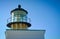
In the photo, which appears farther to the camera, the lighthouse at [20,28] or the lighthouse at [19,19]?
the lighthouse at [19,19]

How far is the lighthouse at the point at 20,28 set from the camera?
8.36 m

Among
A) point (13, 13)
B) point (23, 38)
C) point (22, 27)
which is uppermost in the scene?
point (13, 13)

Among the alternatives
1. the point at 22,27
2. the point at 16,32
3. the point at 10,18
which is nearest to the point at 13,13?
the point at 10,18

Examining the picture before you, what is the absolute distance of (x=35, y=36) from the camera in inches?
332

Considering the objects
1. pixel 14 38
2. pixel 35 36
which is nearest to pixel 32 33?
pixel 35 36

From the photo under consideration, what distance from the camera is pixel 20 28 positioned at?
9.29 meters

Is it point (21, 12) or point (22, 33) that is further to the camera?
point (21, 12)

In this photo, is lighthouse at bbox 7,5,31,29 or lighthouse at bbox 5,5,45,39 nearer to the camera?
lighthouse at bbox 5,5,45,39

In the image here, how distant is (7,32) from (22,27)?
115 cm

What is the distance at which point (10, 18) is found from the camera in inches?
386

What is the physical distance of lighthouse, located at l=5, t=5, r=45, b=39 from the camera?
27.4ft

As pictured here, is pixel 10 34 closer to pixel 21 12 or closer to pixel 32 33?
pixel 32 33

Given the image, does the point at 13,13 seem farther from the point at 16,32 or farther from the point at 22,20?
the point at 16,32

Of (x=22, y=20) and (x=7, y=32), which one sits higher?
(x=22, y=20)
